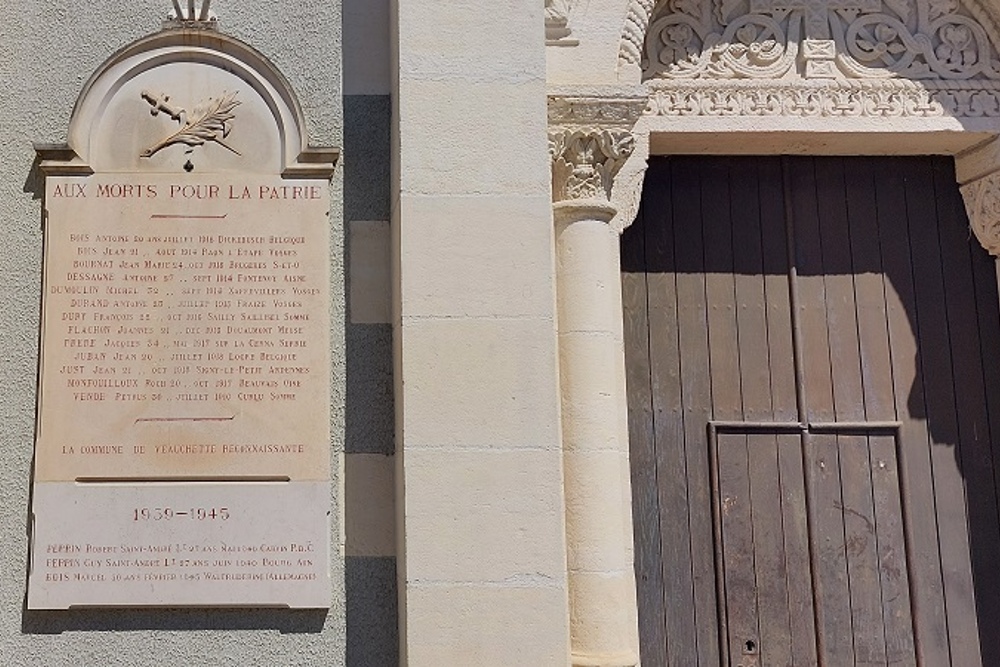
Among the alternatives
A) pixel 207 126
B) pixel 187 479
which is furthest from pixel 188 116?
pixel 187 479

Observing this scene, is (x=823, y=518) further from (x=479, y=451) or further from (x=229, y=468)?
(x=229, y=468)

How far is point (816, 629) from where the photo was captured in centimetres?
429

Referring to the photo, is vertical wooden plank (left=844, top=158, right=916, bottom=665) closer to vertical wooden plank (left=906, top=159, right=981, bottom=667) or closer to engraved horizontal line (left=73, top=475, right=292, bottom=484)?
vertical wooden plank (left=906, top=159, right=981, bottom=667)

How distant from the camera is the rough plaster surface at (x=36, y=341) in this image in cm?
351

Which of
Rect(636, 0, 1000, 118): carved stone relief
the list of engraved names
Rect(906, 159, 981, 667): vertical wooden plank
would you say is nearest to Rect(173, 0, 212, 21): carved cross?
the list of engraved names

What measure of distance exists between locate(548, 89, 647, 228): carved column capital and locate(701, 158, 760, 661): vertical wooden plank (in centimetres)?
66

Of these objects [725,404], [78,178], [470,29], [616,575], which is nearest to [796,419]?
[725,404]

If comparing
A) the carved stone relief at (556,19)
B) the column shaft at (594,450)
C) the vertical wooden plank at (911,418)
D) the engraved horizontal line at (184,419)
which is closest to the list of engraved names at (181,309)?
the engraved horizontal line at (184,419)

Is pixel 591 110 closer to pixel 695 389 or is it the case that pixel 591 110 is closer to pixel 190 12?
pixel 695 389

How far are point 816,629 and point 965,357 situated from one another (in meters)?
1.27

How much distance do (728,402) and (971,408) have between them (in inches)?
39.1

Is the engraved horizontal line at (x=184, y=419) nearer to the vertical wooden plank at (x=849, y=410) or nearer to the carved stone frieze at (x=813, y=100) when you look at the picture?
the carved stone frieze at (x=813, y=100)

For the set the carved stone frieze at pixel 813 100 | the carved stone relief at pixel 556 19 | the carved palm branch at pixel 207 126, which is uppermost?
the carved stone relief at pixel 556 19

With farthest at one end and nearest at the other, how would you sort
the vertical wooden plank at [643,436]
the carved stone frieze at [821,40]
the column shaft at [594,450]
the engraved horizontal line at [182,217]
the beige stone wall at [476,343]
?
1. the carved stone frieze at [821,40]
2. the vertical wooden plank at [643,436]
3. the column shaft at [594,450]
4. the engraved horizontal line at [182,217]
5. the beige stone wall at [476,343]
